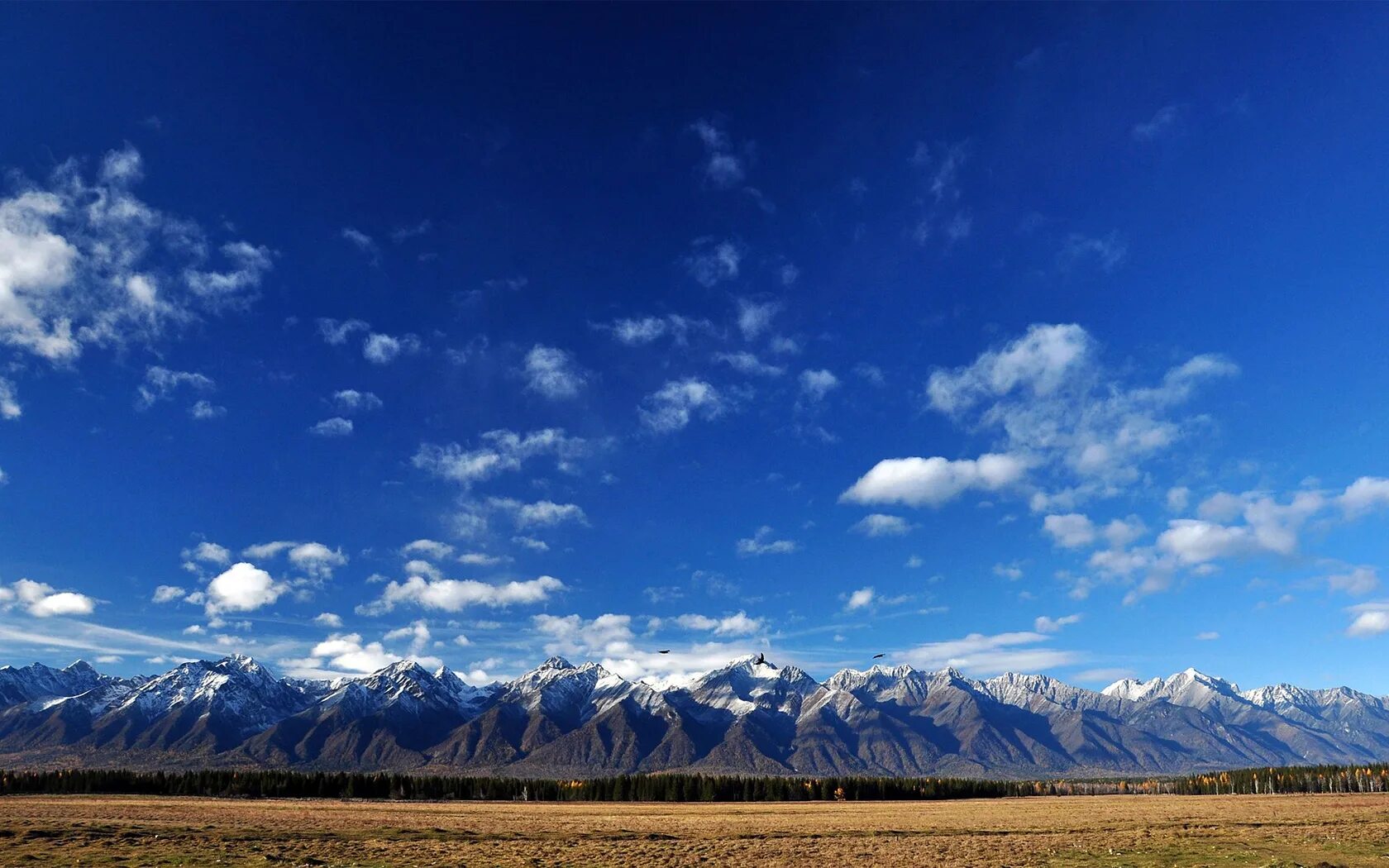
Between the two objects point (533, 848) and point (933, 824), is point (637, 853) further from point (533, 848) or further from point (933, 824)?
point (933, 824)

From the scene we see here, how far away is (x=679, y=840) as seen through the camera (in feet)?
191

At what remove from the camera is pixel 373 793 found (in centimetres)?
18162

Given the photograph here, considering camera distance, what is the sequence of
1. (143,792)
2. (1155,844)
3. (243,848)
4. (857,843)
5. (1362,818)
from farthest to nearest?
(143,792)
(1362,818)
(857,843)
(1155,844)
(243,848)

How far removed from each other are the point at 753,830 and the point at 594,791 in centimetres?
14333

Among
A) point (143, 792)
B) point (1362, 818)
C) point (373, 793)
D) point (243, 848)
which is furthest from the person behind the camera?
point (373, 793)

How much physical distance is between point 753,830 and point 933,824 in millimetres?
20668

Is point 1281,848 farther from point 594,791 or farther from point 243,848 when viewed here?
point 594,791

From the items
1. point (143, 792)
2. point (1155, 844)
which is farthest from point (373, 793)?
point (1155, 844)

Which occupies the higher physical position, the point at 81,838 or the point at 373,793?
the point at 81,838

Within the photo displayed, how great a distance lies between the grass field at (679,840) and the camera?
44.2m

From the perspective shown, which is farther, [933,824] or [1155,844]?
[933,824]

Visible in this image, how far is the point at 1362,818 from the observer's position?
2985 inches

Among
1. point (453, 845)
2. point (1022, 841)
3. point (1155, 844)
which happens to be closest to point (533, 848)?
point (453, 845)

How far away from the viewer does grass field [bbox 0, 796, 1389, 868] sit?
44156mm
